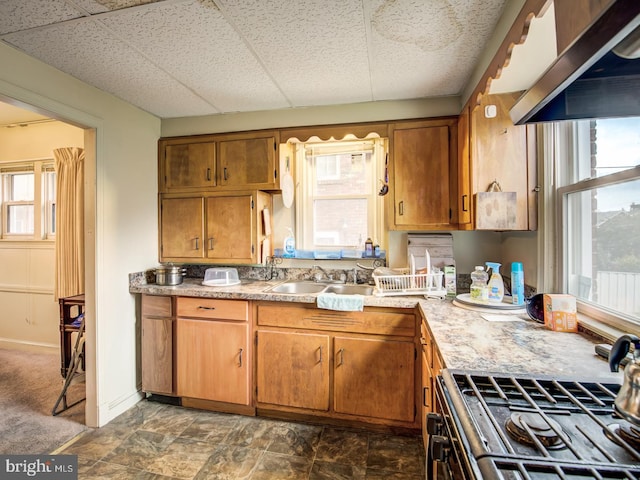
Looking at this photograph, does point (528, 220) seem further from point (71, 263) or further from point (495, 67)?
point (71, 263)

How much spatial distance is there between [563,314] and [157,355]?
2660mm

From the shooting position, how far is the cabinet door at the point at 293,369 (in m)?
2.04

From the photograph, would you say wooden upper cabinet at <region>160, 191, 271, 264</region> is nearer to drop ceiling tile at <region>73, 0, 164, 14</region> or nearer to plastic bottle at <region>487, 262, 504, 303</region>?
drop ceiling tile at <region>73, 0, 164, 14</region>

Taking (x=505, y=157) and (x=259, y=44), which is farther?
(x=505, y=157)

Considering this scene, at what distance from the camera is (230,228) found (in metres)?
2.54

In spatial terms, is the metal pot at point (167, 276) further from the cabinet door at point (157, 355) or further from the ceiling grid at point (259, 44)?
the ceiling grid at point (259, 44)

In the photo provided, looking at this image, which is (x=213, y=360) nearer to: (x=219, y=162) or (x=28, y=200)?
(x=219, y=162)

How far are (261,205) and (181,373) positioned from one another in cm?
148

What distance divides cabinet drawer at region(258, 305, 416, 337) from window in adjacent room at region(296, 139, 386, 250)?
2.66ft

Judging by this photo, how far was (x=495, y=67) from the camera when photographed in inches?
57.4

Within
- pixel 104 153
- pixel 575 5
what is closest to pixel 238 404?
pixel 104 153

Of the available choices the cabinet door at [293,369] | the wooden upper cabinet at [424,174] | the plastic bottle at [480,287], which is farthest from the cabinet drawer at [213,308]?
the plastic bottle at [480,287]

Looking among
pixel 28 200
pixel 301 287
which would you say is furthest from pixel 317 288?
pixel 28 200

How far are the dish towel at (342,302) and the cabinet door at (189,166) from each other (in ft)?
4.70
